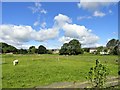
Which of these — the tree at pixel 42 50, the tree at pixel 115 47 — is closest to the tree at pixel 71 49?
the tree at pixel 42 50

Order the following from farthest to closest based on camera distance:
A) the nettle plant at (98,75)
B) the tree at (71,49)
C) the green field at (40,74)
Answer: the tree at (71,49)
the green field at (40,74)
the nettle plant at (98,75)

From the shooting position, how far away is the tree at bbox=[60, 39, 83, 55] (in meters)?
125

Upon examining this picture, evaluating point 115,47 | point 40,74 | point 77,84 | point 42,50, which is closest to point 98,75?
point 77,84

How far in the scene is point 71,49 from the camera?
12681cm

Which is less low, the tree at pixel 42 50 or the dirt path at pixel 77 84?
the tree at pixel 42 50

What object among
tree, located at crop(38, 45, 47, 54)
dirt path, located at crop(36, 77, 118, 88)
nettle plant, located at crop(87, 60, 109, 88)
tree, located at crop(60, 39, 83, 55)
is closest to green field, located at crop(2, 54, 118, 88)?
dirt path, located at crop(36, 77, 118, 88)

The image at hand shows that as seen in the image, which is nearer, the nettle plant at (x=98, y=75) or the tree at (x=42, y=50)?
the nettle plant at (x=98, y=75)

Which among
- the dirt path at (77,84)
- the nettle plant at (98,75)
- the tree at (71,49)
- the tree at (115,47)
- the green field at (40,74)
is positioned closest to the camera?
the dirt path at (77,84)

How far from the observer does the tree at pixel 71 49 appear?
411 feet

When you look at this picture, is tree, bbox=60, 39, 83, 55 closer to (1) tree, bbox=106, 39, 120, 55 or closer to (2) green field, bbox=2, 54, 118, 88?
(1) tree, bbox=106, 39, 120, 55

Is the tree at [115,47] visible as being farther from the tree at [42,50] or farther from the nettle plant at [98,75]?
the tree at [42,50]

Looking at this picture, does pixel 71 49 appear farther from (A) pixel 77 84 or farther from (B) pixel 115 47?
(A) pixel 77 84

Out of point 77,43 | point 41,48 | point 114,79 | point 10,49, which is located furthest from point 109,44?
point 114,79

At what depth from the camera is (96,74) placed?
357 inches
